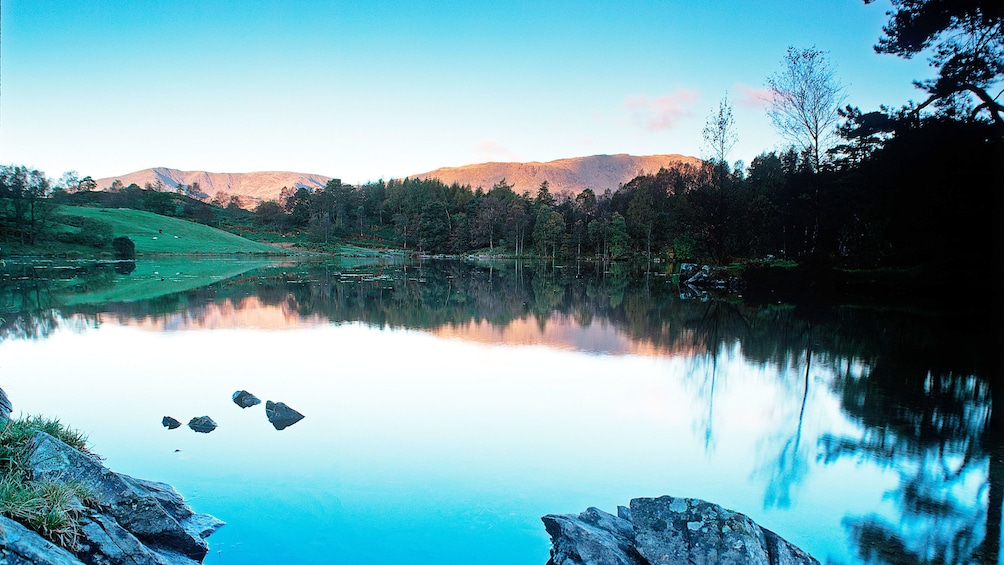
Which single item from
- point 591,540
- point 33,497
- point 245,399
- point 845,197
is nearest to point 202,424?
point 245,399

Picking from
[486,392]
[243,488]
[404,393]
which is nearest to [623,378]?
[486,392]

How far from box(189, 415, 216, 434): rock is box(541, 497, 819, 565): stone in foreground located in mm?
4970

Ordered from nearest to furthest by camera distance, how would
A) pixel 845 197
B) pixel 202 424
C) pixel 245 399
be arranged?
1. pixel 202 424
2. pixel 245 399
3. pixel 845 197

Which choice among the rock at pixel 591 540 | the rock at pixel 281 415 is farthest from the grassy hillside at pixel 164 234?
the rock at pixel 591 540

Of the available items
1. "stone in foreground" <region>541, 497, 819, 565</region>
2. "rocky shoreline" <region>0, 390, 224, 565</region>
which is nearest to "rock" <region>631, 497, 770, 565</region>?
"stone in foreground" <region>541, 497, 819, 565</region>

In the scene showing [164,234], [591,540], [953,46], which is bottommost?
[591,540]

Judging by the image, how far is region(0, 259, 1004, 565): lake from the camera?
15.5 ft

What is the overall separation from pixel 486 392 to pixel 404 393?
1.35 meters

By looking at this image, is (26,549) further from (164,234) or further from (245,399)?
(164,234)

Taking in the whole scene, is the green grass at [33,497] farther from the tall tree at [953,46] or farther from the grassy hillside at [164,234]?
the grassy hillside at [164,234]

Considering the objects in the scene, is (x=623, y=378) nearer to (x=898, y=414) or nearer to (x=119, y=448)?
(x=898, y=414)

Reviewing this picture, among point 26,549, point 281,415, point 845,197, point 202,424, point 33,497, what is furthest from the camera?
point 845,197

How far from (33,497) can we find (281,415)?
3.90 metres

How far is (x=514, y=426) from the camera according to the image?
7172mm
